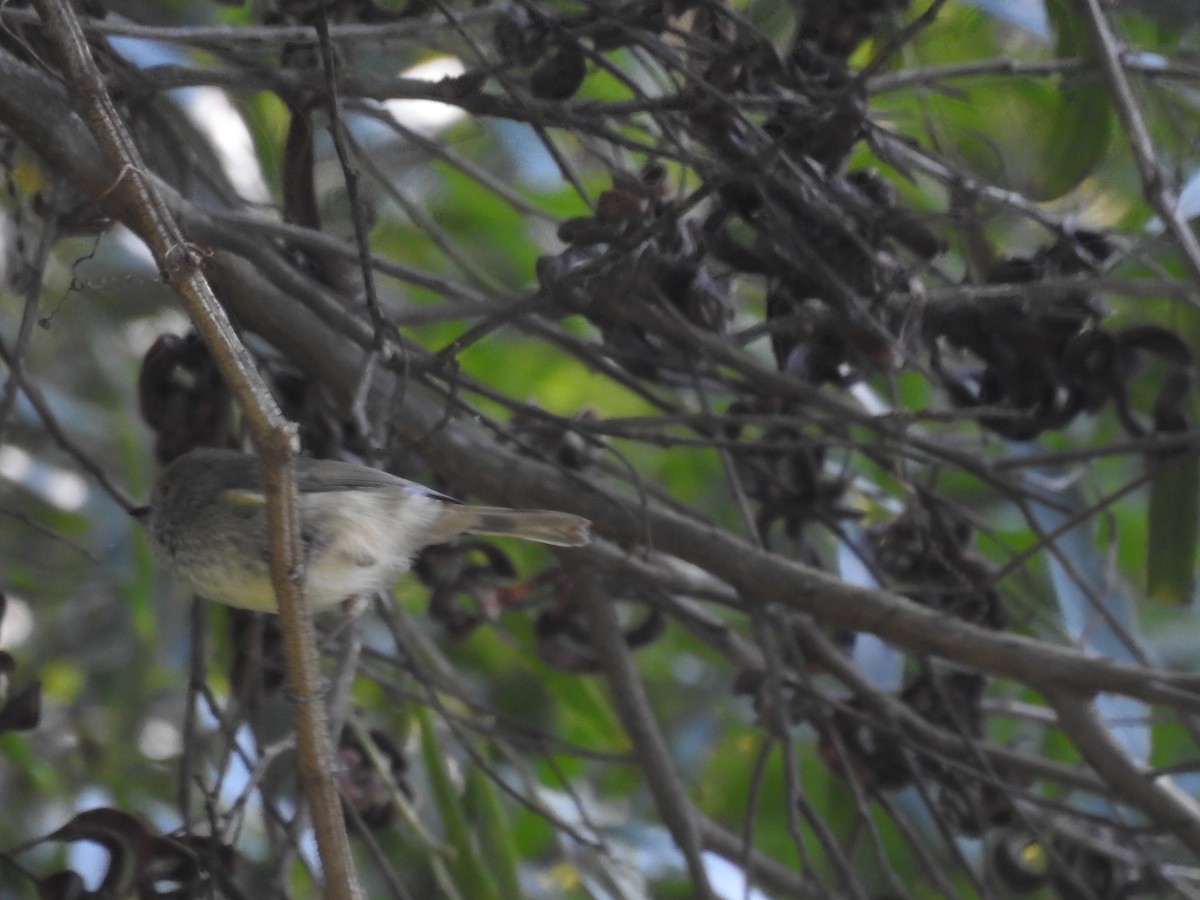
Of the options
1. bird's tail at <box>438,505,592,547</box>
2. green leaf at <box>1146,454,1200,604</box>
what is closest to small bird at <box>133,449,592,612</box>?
bird's tail at <box>438,505,592,547</box>

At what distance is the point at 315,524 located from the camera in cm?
217

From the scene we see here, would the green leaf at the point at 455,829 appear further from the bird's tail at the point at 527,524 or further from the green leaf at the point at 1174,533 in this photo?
the green leaf at the point at 1174,533

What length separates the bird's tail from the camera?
2.08 m

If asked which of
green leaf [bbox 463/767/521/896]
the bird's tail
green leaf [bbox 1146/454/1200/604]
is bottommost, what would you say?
green leaf [bbox 463/767/521/896]

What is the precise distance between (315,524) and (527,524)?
0.33 m

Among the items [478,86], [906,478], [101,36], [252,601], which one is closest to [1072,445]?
[906,478]

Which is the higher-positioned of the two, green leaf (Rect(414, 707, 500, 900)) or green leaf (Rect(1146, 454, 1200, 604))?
green leaf (Rect(1146, 454, 1200, 604))

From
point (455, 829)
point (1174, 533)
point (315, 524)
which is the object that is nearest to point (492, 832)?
point (455, 829)

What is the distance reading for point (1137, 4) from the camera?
2623 millimetres

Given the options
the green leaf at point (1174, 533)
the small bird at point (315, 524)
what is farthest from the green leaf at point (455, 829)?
the green leaf at point (1174, 533)

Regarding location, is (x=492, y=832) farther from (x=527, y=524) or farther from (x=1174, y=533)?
(x=1174, y=533)

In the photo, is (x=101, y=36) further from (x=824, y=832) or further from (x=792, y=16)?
(x=824, y=832)

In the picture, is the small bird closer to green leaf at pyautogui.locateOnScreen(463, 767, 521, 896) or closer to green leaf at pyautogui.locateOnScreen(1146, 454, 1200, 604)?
green leaf at pyautogui.locateOnScreen(463, 767, 521, 896)

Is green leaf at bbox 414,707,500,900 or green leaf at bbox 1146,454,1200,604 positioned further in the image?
green leaf at bbox 414,707,500,900
